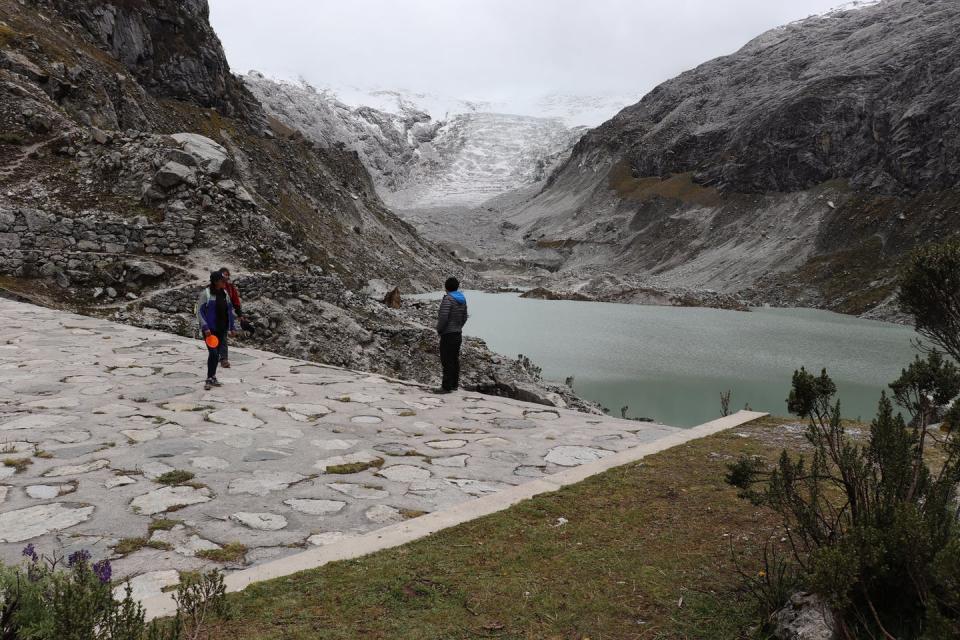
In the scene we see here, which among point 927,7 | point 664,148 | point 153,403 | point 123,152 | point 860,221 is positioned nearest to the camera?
point 153,403

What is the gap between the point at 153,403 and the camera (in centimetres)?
834

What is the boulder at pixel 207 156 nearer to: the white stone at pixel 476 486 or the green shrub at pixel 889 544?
the white stone at pixel 476 486

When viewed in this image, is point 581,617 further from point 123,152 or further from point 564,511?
point 123,152

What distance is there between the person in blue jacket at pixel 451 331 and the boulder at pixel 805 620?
8.05 m

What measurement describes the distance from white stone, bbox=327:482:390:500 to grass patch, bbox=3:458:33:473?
2.86 metres

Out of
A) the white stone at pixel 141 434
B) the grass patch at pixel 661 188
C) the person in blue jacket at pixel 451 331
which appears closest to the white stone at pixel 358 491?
the white stone at pixel 141 434

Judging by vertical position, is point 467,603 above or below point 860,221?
below

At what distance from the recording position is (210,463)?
6191mm

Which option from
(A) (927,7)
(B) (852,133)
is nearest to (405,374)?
Result: (B) (852,133)

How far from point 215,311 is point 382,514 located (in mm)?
6433

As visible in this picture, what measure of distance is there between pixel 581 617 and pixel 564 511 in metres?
1.74

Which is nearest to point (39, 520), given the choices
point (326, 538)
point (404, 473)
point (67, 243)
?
point (326, 538)

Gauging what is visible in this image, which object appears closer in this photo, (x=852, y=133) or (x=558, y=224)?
(x=852, y=133)

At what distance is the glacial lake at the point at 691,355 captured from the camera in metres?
21.9
